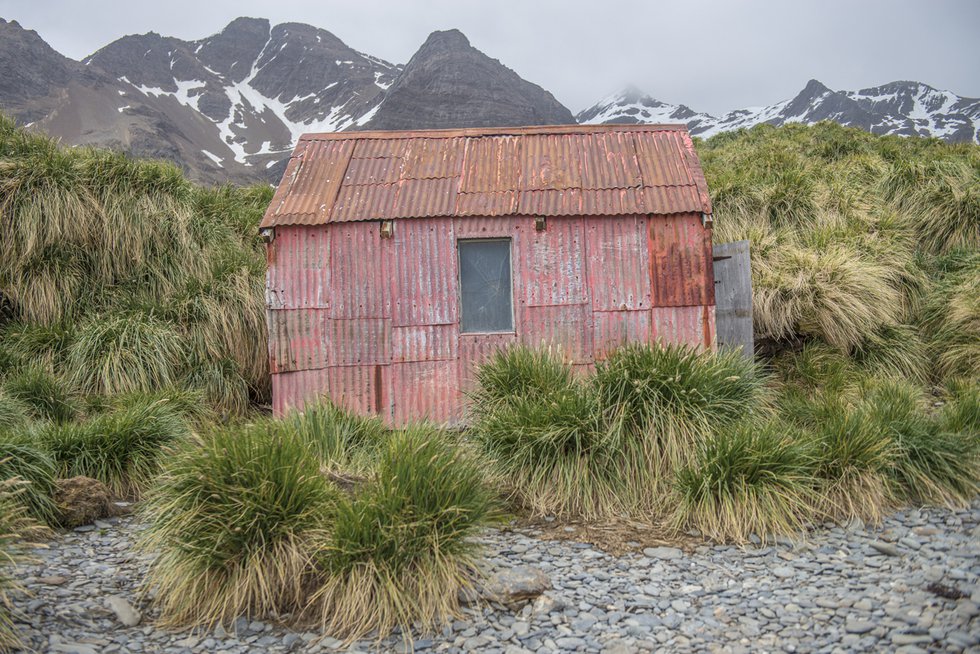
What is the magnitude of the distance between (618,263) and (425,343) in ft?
8.19

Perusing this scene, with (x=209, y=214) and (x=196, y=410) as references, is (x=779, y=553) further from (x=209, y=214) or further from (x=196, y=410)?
(x=209, y=214)

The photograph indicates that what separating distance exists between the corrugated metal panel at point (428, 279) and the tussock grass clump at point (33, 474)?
3717 millimetres

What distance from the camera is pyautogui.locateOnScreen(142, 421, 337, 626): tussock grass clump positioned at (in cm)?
395

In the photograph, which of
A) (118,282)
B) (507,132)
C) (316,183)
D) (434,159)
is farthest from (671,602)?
(118,282)

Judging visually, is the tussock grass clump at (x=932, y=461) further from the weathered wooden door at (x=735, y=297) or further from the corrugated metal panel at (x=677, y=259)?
the weathered wooden door at (x=735, y=297)

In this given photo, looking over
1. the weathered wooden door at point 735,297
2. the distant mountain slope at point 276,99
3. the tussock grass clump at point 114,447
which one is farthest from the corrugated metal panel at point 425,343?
the distant mountain slope at point 276,99

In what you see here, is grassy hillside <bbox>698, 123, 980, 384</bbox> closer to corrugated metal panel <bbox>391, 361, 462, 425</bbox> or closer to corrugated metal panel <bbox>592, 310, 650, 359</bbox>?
corrugated metal panel <bbox>592, 310, 650, 359</bbox>

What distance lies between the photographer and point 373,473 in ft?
15.6

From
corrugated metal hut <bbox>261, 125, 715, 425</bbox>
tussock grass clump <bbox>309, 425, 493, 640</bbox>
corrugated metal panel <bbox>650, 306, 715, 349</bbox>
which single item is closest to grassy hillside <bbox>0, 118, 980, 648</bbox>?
tussock grass clump <bbox>309, 425, 493, 640</bbox>

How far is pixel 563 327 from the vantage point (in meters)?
7.77

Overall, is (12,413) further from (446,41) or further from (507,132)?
(446,41)

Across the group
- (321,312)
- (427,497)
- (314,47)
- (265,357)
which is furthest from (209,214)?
(314,47)

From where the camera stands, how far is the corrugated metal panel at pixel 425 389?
7.75m

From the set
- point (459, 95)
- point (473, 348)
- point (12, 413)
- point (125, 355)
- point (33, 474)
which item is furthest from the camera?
point (459, 95)
